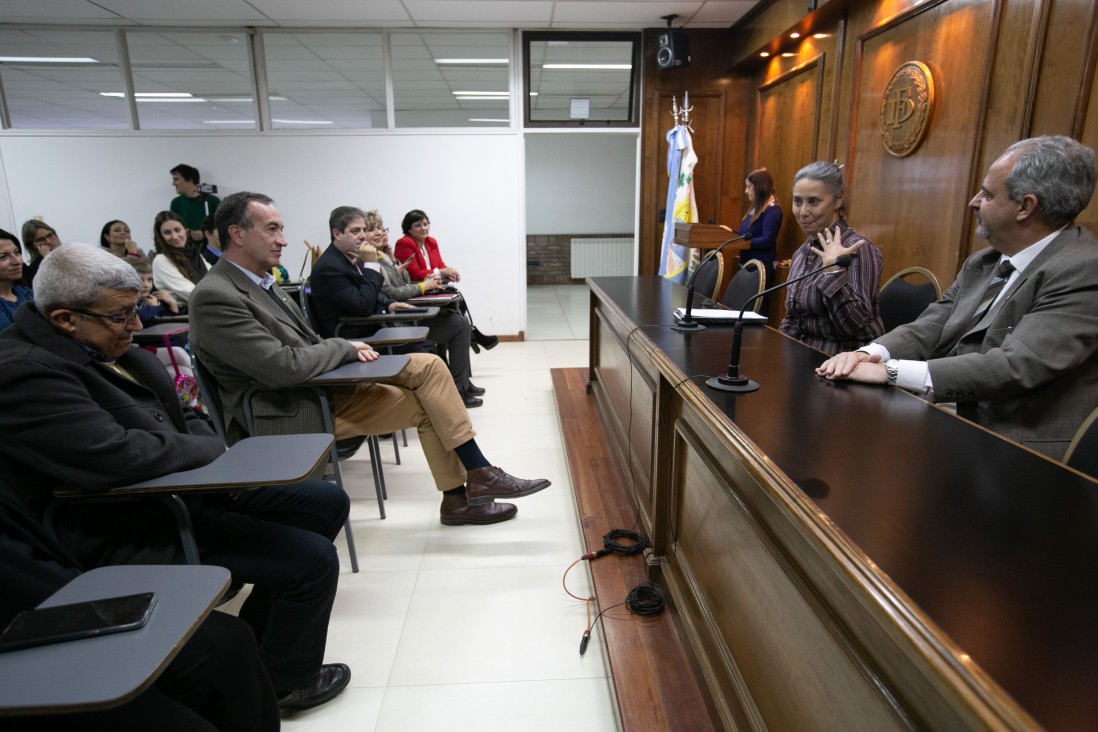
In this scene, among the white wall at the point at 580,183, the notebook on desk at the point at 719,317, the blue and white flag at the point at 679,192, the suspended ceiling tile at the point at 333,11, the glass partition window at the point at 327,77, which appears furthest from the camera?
the white wall at the point at 580,183

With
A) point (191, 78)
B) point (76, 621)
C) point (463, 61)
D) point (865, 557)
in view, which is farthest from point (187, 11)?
point (865, 557)

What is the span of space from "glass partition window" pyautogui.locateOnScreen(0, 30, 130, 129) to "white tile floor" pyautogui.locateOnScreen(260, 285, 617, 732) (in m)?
5.14

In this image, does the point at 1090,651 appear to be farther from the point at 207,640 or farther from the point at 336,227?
the point at 336,227

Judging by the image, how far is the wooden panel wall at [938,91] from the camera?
2395 mm

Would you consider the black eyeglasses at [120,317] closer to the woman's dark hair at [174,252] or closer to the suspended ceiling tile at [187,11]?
the woman's dark hair at [174,252]

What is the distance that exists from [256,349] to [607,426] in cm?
167

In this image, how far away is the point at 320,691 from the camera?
1.61m

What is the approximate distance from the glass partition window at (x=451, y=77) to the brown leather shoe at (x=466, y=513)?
4.06 m

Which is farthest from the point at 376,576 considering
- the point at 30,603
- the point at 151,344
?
the point at 151,344

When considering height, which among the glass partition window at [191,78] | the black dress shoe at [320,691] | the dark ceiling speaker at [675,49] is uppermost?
the glass partition window at [191,78]

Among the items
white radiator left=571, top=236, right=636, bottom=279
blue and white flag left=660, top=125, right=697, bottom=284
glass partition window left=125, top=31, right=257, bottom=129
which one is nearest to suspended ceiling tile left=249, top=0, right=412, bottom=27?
glass partition window left=125, top=31, right=257, bottom=129

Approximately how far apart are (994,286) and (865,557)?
4.00 feet

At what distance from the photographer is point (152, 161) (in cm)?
539

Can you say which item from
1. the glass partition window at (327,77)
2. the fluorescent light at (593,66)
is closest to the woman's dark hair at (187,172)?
the glass partition window at (327,77)
